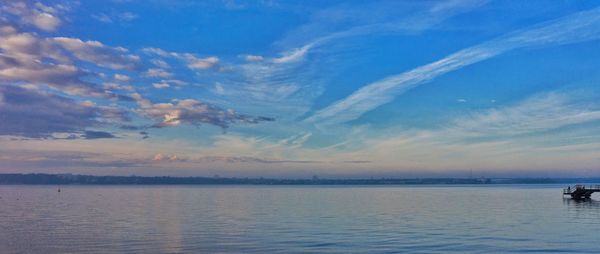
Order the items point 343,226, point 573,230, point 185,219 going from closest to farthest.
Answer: point 573,230
point 343,226
point 185,219

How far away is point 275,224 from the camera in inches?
2628

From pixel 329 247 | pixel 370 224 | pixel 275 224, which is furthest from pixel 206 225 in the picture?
pixel 329 247

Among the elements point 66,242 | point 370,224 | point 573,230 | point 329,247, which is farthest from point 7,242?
point 573,230

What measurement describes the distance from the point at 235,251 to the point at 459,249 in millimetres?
18686

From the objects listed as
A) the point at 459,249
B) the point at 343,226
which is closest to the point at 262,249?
the point at 459,249

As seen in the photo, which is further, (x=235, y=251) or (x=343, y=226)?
(x=343, y=226)

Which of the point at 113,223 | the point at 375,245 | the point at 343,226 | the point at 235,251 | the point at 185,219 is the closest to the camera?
the point at 235,251

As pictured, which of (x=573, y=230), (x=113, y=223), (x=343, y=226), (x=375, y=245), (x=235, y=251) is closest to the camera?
(x=235, y=251)

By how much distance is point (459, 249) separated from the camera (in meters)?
44.1

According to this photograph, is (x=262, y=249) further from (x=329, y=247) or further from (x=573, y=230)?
(x=573, y=230)

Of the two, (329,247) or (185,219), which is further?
(185,219)

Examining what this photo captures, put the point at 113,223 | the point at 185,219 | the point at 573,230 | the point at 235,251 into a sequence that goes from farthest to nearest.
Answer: the point at 185,219 → the point at 113,223 → the point at 573,230 → the point at 235,251

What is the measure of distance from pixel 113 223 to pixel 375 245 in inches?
1469

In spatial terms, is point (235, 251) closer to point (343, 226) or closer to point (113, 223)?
point (343, 226)
